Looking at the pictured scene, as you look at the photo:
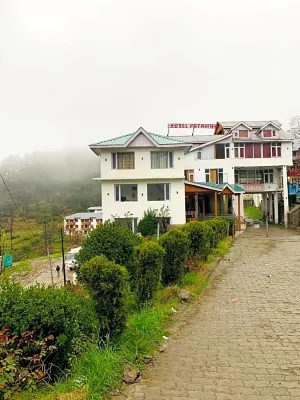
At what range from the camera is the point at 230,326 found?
21.4 feet

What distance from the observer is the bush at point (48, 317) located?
404 centimetres

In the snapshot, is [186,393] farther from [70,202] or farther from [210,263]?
[70,202]

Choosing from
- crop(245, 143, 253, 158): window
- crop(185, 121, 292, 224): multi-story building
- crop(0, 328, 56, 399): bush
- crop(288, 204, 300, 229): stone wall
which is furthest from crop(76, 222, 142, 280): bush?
crop(245, 143, 253, 158): window

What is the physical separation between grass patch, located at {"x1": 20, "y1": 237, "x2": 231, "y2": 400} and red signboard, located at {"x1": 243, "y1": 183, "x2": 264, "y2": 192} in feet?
97.4

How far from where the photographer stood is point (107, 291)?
5160 millimetres

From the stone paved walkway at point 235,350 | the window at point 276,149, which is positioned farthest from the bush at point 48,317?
the window at point 276,149

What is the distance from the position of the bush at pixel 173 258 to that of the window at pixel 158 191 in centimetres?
1754

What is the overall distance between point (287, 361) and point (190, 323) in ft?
7.29

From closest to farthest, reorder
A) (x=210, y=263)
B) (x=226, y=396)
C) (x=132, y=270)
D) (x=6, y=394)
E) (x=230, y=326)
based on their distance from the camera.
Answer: (x=6, y=394) → (x=226, y=396) → (x=230, y=326) → (x=132, y=270) → (x=210, y=263)

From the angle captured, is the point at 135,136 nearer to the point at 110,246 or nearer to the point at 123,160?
the point at 123,160

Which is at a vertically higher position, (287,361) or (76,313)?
(76,313)

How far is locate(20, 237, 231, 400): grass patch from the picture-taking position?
379 cm

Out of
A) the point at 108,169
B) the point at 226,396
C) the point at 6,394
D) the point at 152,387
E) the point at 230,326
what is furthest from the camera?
the point at 108,169

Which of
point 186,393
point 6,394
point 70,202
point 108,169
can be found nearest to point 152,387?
point 186,393
